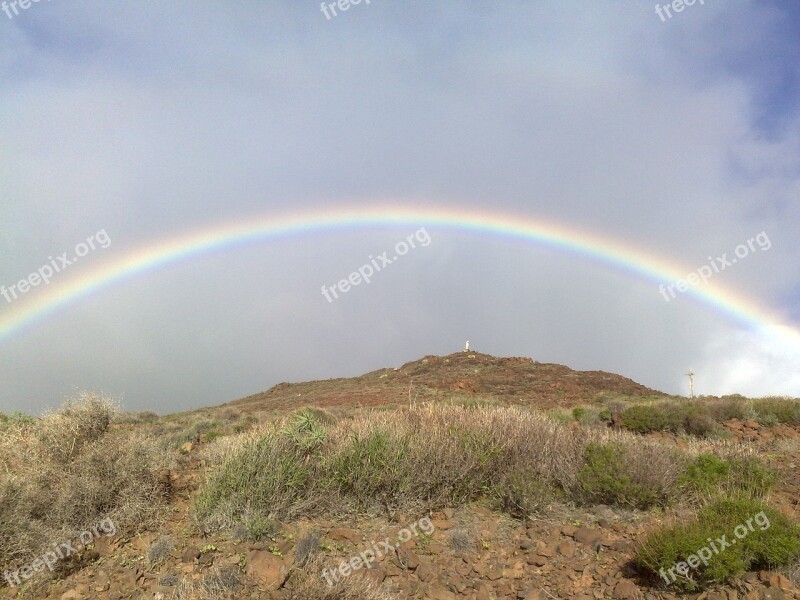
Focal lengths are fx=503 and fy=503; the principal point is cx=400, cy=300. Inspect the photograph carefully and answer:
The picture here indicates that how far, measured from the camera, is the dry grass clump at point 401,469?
629cm

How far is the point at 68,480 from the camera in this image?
6.37 m

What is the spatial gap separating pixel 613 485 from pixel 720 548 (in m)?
1.91

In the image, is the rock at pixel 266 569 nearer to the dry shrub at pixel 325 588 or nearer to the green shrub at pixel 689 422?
the dry shrub at pixel 325 588

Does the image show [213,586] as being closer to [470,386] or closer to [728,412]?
[728,412]

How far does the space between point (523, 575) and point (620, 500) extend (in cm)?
198

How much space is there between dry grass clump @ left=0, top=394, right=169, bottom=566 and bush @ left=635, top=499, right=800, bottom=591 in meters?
5.88

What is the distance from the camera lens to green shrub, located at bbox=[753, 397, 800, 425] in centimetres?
1489

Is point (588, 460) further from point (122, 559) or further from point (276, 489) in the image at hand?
point (122, 559)

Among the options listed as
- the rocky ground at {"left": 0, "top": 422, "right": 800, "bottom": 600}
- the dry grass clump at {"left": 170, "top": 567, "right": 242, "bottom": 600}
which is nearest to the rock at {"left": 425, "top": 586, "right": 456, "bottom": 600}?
the rocky ground at {"left": 0, "top": 422, "right": 800, "bottom": 600}

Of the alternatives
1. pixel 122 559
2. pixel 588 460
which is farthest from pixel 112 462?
pixel 588 460

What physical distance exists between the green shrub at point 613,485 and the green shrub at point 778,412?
11.5 m

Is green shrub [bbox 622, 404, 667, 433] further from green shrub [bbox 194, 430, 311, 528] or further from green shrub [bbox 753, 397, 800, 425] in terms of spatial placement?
green shrub [bbox 194, 430, 311, 528]

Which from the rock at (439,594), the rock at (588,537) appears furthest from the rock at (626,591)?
the rock at (439,594)

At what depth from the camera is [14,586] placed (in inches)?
209
